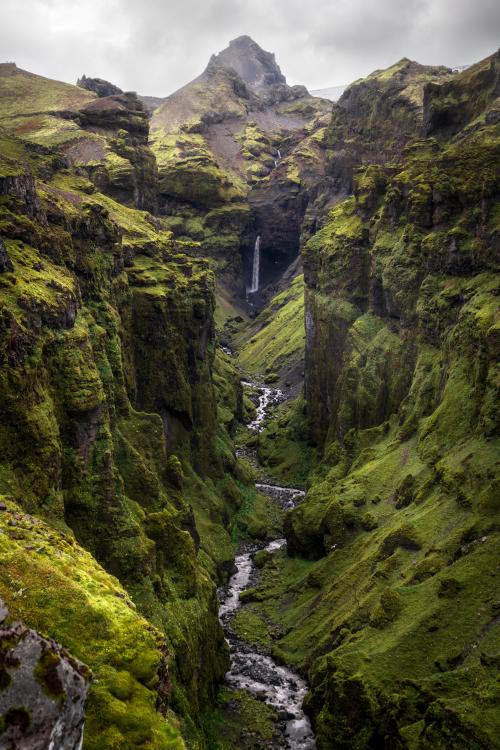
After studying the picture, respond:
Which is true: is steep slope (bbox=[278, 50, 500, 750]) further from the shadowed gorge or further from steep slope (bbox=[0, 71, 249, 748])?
steep slope (bbox=[0, 71, 249, 748])

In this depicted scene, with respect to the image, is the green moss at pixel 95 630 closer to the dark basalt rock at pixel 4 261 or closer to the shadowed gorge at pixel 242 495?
the shadowed gorge at pixel 242 495

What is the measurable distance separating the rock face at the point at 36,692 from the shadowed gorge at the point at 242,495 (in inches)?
2.7

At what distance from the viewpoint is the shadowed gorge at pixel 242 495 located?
30.5m

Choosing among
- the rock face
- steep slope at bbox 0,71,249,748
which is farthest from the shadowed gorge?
steep slope at bbox 0,71,249,748

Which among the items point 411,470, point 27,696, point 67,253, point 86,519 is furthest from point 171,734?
point 411,470

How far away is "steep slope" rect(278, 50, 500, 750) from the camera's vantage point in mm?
47219

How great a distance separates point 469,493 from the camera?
194 feet

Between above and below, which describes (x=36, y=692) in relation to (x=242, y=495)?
above

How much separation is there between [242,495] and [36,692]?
88.0 meters

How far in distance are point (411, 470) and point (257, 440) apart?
232 ft

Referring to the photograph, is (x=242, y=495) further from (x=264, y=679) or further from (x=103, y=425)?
(x=103, y=425)

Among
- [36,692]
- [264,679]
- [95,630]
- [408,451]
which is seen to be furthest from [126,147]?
[36,692]

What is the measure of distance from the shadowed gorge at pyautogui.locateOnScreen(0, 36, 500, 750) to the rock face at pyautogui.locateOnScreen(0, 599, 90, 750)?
69 mm

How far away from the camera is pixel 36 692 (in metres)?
18.6
